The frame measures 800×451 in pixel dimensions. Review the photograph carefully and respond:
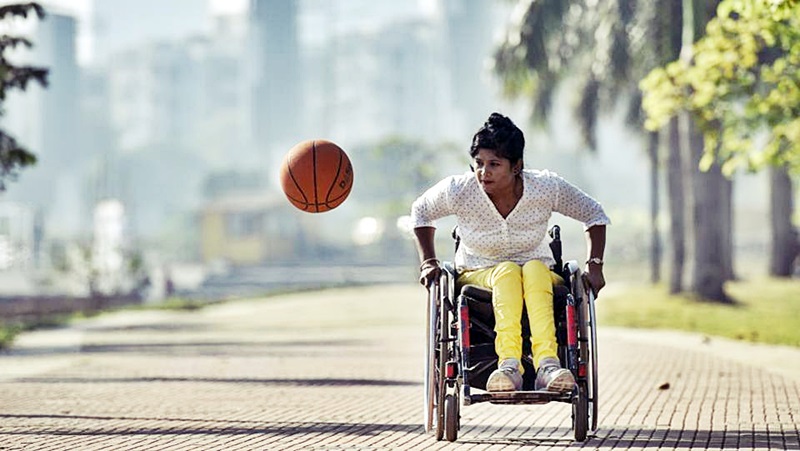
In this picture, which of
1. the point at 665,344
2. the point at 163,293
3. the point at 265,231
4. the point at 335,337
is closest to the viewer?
the point at 665,344

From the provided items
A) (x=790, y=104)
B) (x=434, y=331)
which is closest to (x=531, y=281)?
(x=434, y=331)

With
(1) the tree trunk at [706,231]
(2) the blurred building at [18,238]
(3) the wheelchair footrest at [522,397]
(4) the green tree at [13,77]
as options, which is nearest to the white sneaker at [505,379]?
(3) the wheelchair footrest at [522,397]

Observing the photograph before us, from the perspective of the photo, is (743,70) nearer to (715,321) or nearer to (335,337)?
(715,321)

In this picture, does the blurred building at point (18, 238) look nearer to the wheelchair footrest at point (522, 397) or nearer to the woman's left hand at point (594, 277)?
the woman's left hand at point (594, 277)

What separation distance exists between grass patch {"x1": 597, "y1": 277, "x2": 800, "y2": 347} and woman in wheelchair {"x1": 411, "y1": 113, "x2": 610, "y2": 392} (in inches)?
374

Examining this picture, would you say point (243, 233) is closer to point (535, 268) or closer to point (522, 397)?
point (535, 268)

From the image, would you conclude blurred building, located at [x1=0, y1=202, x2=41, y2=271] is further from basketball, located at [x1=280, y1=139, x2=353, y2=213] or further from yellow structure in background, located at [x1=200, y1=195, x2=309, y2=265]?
basketball, located at [x1=280, y1=139, x2=353, y2=213]

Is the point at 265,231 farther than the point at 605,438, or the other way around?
the point at 265,231

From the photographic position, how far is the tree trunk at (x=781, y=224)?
119 feet

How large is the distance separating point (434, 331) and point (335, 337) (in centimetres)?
1421

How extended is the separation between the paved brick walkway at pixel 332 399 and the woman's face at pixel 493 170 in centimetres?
125

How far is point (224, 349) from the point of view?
1825cm

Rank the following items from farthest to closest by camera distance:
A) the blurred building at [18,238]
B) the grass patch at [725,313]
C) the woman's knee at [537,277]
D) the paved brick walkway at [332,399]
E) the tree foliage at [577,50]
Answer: the blurred building at [18,238] < the tree foliage at [577,50] < the grass patch at [725,313] < the paved brick walkway at [332,399] < the woman's knee at [537,277]

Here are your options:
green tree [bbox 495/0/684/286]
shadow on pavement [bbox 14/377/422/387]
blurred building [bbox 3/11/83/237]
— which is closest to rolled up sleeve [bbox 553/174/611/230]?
shadow on pavement [bbox 14/377/422/387]
